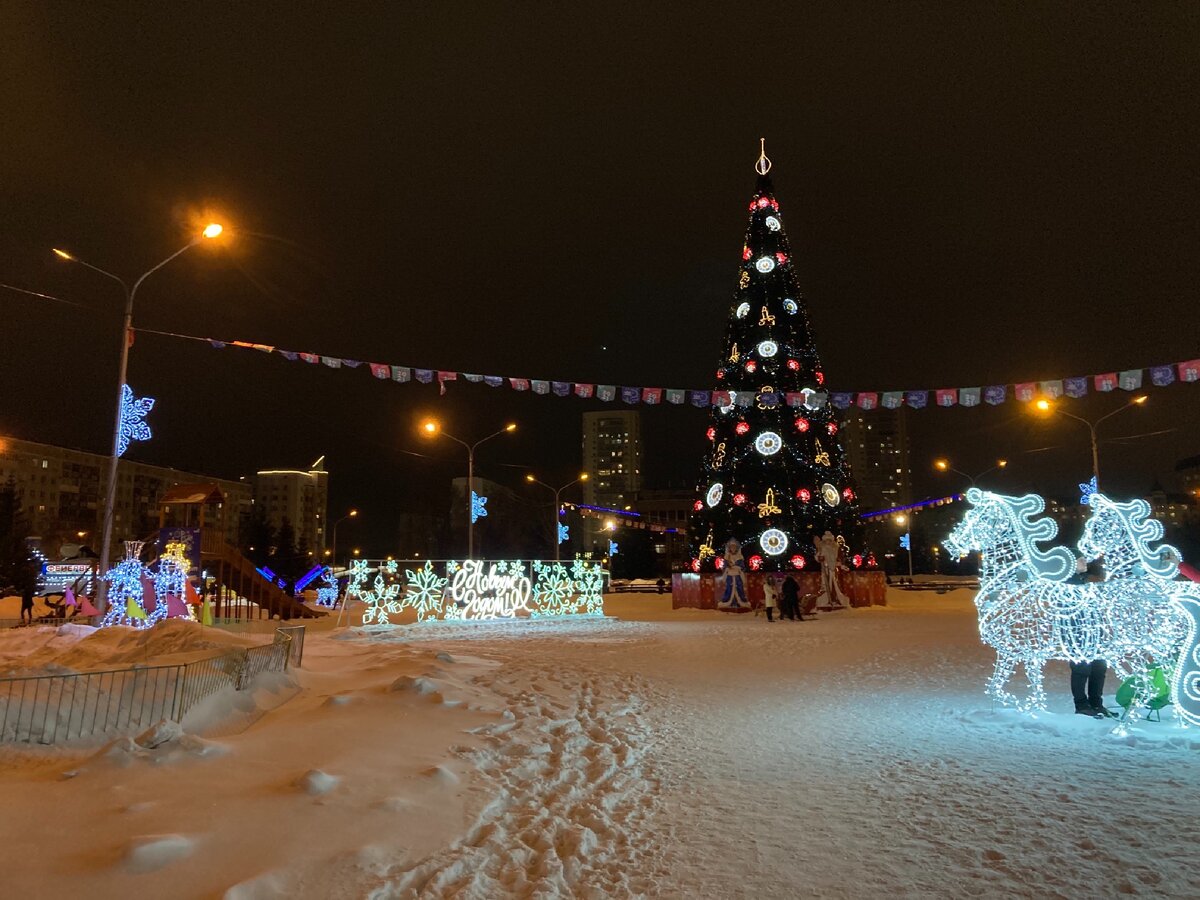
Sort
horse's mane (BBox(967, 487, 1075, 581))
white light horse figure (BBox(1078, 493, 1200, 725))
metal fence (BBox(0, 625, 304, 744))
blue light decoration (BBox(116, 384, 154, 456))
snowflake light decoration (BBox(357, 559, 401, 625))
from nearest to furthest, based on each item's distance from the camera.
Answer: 1. metal fence (BBox(0, 625, 304, 744))
2. white light horse figure (BBox(1078, 493, 1200, 725))
3. horse's mane (BBox(967, 487, 1075, 581))
4. blue light decoration (BBox(116, 384, 154, 456))
5. snowflake light decoration (BBox(357, 559, 401, 625))

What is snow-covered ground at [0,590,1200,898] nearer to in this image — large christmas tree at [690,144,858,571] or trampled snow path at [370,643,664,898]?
trampled snow path at [370,643,664,898]

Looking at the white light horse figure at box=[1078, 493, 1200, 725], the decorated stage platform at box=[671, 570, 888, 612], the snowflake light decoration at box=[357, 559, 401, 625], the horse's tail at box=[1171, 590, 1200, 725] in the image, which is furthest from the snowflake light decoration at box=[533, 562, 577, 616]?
the horse's tail at box=[1171, 590, 1200, 725]

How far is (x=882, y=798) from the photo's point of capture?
5.77 metres

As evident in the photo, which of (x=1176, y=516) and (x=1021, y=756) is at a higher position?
(x=1176, y=516)

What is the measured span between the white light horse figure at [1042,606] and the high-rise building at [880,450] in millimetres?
143560

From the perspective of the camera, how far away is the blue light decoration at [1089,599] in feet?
27.2

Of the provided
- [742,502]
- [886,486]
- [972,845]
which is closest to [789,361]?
[742,502]

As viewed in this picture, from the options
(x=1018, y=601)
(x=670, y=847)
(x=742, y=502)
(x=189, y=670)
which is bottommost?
(x=670, y=847)

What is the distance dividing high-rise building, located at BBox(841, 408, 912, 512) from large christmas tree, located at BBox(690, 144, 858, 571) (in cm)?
12301

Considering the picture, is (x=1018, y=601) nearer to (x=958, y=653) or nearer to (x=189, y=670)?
(x=958, y=653)

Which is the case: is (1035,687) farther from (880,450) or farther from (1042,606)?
(880,450)

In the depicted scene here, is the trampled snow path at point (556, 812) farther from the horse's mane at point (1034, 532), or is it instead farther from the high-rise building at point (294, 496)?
the high-rise building at point (294, 496)

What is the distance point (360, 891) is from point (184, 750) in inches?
107

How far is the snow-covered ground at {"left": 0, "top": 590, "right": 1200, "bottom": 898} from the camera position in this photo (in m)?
4.25
